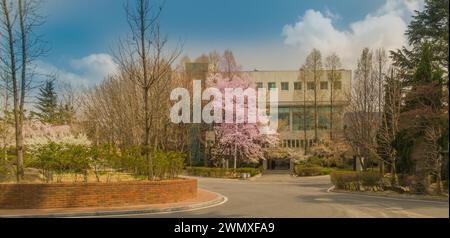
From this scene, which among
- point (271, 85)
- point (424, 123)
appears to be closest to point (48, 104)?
point (271, 85)

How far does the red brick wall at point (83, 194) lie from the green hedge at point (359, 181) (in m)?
13.7

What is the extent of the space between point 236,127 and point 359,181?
24.1m

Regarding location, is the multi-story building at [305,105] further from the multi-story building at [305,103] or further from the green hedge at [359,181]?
the green hedge at [359,181]

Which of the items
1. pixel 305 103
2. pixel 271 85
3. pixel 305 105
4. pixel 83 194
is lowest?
pixel 83 194

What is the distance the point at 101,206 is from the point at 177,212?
294 cm

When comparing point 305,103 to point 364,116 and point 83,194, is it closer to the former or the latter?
point 364,116

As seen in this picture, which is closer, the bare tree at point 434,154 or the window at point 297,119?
the bare tree at point 434,154

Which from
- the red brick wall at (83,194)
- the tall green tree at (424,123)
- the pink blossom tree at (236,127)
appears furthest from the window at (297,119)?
the red brick wall at (83,194)

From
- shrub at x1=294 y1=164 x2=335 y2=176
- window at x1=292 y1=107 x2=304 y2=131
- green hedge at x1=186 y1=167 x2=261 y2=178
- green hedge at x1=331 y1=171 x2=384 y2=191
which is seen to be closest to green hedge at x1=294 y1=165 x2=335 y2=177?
shrub at x1=294 y1=164 x2=335 y2=176

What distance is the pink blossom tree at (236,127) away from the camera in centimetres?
5191

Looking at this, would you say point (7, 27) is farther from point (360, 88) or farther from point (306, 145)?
point (306, 145)

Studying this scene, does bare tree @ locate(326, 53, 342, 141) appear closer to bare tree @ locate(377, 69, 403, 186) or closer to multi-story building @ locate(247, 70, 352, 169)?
multi-story building @ locate(247, 70, 352, 169)

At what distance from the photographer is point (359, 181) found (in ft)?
95.7
